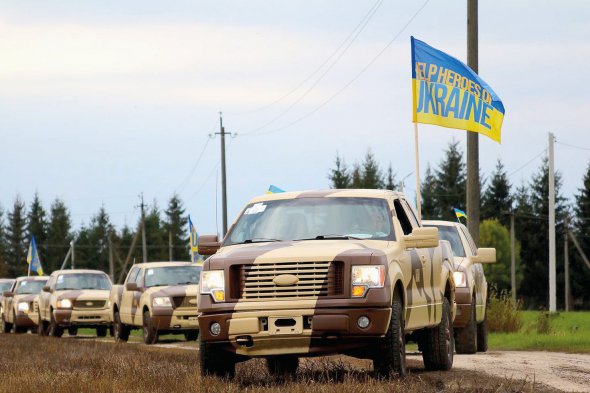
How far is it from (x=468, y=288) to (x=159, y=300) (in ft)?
30.9

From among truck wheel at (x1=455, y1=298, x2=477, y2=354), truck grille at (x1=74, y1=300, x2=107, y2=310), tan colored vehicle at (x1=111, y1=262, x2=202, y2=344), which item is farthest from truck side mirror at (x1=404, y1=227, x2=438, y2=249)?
truck grille at (x1=74, y1=300, x2=107, y2=310)

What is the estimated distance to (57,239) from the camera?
487 feet

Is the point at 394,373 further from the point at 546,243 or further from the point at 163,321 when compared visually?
the point at 546,243

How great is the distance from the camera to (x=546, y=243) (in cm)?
11500

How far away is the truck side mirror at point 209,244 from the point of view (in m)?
13.5

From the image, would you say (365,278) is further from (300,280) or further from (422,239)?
(422,239)

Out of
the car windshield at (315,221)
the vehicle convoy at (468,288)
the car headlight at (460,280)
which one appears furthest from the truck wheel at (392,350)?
the car headlight at (460,280)

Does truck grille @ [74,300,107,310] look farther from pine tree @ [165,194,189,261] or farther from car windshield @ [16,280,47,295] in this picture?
pine tree @ [165,194,189,261]

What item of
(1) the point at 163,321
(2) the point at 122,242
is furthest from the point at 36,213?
(1) the point at 163,321

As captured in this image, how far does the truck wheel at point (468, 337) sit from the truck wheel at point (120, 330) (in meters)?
11.7

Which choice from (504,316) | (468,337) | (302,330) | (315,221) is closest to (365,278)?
(302,330)

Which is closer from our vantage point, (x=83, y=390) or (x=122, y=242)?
(x=83, y=390)

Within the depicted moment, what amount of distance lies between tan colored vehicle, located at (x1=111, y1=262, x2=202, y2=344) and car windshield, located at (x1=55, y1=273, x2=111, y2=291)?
5.15 meters

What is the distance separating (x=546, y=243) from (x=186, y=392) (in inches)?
4191
